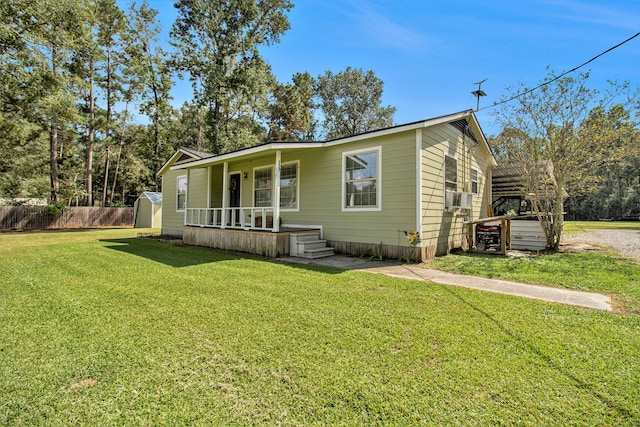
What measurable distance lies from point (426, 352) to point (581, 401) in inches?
38.7

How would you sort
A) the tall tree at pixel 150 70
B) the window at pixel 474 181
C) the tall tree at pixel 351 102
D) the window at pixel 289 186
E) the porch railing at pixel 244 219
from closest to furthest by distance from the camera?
the porch railing at pixel 244 219 < the window at pixel 289 186 < the window at pixel 474 181 < the tall tree at pixel 150 70 < the tall tree at pixel 351 102

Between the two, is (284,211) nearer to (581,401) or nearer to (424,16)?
(424,16)

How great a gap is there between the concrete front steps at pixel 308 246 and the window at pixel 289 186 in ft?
4.85

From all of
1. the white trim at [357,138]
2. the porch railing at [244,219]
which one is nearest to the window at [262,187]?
the porch railing at [244,219]

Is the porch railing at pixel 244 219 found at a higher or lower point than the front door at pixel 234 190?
lower

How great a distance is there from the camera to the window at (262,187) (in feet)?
33.4

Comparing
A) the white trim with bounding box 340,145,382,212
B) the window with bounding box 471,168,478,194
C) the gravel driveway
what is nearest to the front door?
the white trim with bounding box 340,145,382,212

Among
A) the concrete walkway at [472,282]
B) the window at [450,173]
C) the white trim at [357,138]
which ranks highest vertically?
the white trim at [357,138]

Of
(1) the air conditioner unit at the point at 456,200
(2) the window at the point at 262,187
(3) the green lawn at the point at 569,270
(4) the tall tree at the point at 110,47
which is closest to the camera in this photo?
(3) the green lawn at the point at 569,270

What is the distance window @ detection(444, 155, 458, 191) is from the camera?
8.28 meters

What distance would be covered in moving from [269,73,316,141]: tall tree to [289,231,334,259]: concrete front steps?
19.3 m

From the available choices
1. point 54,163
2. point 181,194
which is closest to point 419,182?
point 181,194

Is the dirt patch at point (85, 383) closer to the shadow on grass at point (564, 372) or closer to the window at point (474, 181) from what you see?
the shadow on grass at point (564, 372)

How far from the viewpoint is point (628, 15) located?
228 inches
